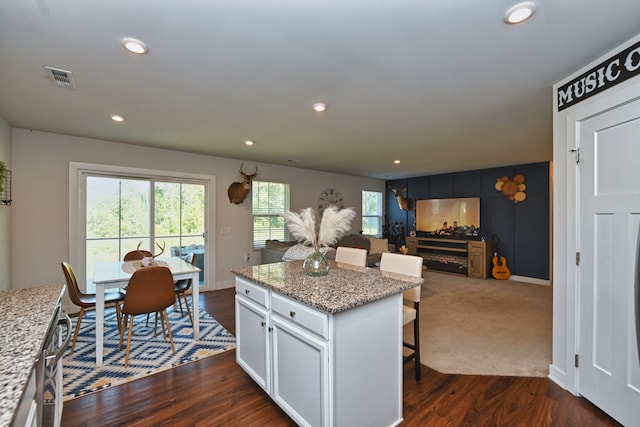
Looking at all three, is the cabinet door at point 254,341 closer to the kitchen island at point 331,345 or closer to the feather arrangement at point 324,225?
the kitchen island at point 331,345

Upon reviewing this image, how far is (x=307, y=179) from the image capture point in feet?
21.0

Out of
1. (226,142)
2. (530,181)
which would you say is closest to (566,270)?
(226,142)

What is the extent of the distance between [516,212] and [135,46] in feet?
22.1

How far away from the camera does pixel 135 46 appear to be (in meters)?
1.75

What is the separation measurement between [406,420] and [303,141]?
129 inches

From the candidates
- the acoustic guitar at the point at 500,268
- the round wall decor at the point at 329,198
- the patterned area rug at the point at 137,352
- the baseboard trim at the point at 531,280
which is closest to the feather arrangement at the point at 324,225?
the patterned area rug at the point at 137,352

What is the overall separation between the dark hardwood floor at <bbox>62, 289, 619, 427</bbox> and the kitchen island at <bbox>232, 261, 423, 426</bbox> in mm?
216

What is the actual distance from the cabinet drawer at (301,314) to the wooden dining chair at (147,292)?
1303 millimetres

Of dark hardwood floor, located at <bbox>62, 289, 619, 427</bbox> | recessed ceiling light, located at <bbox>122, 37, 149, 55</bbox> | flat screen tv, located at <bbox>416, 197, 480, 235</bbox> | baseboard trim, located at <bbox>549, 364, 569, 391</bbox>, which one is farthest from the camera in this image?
flat screen tv, located at <bbox>416, 197, 480, 235</bbox>

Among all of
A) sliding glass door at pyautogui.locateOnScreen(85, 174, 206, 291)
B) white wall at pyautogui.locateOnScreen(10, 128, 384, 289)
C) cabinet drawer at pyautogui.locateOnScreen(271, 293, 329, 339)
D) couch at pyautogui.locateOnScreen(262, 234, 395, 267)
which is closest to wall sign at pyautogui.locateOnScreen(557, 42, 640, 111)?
cabinet drawer at pyautogui.locateOnScreen(271, 293, 329, 339)

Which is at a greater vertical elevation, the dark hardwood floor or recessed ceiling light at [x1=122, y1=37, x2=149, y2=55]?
recessed ceiling light at [x1=122, y1=37, x2=149, y2=55]

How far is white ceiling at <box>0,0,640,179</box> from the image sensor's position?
1.47m

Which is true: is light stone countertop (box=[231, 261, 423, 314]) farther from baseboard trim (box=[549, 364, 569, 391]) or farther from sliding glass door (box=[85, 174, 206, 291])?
sliding glass door (box=[85, 174, 206, 291])

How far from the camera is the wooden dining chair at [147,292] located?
248 centimetres
